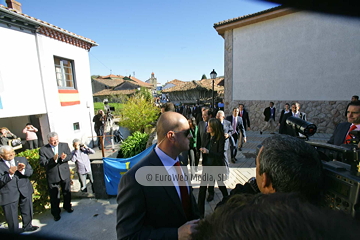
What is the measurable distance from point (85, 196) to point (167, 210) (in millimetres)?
3952

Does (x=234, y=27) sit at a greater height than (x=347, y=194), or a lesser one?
greater

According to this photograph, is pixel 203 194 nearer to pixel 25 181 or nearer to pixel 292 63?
pixel 25 181

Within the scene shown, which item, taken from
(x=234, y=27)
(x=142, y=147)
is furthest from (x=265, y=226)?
(x=234, y=27)

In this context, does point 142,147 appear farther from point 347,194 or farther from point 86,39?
point 86,39

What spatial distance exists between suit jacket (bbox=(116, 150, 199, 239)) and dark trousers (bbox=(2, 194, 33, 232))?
3.23 m

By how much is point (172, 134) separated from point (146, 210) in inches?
25.9

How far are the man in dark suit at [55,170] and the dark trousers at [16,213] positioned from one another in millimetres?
378

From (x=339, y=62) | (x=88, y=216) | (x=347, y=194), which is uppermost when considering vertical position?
(x=339, y=62)

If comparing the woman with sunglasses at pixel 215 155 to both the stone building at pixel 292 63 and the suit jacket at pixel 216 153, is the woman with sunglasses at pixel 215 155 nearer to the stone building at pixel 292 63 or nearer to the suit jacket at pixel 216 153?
the suit jacket at pixel 216 153

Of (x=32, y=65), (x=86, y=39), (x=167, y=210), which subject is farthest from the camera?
(x=86, y=39)

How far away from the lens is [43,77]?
8.31m

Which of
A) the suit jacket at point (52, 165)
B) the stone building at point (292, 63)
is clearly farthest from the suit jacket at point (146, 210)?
the stone building at point (292, 63)

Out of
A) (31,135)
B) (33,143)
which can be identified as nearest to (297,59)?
(31,135)

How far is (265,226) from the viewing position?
44 centimetres
